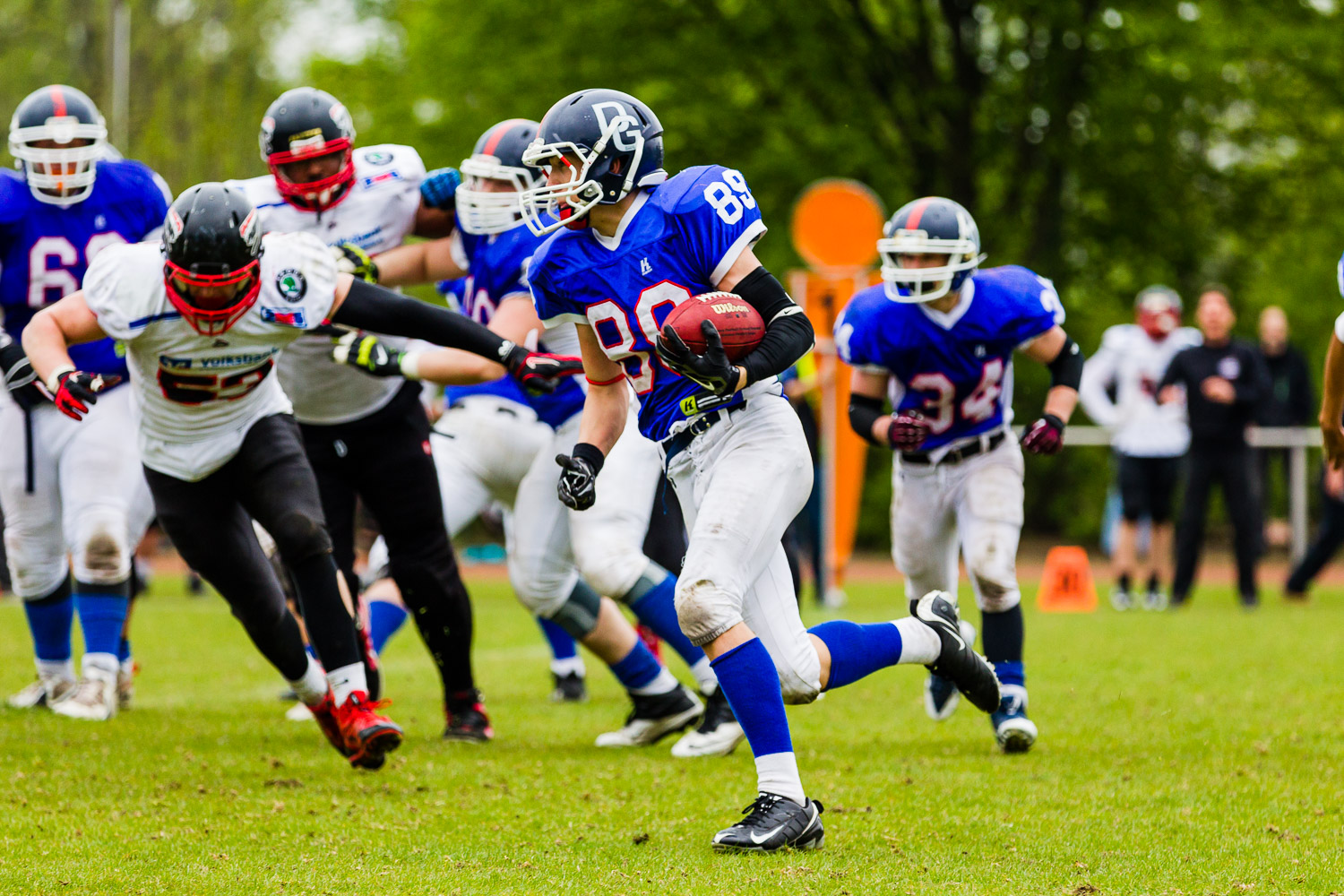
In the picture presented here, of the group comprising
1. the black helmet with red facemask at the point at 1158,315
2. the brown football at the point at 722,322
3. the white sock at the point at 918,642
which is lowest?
the white sock at the point at 918,642

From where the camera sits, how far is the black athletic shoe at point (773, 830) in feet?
12.1

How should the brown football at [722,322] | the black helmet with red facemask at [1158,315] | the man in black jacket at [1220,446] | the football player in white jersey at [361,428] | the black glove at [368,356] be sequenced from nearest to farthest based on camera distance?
the brown football at [722,322], the black glove at [368,356], the football player in white jersey at [361,428], the man in black jacket at [1220,446], the black helmet with red facemask at [1158,315]

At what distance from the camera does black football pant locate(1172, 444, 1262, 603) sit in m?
10.7

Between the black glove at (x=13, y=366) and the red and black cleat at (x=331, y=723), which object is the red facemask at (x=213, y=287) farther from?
the red and black cleat at (x=331, y=723)

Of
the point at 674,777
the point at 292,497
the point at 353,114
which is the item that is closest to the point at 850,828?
the point at 674,777

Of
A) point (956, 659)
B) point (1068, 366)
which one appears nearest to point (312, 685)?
point (956, 659)

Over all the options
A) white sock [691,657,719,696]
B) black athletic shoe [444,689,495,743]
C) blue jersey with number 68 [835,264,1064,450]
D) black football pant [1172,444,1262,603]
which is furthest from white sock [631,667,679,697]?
black football pant [1172,444,1262,603]

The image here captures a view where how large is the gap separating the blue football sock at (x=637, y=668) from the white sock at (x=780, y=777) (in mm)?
1793

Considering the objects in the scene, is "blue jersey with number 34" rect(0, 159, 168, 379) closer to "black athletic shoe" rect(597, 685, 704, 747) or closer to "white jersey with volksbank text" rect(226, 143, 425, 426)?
"white jersey with volksbank text" rect(226, 143, 425, 426)

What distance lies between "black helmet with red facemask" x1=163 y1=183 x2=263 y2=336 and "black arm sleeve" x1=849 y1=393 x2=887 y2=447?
2.15m

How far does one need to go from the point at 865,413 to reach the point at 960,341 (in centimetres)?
43

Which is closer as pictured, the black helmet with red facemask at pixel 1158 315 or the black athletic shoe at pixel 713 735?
the black athletic shoe at pixel 713 735

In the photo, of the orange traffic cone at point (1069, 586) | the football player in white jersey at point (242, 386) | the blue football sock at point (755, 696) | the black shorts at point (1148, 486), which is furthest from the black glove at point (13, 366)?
the black shorts at point (1148, 486)

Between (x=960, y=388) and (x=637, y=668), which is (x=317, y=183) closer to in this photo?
(x=637, y=668)
